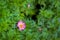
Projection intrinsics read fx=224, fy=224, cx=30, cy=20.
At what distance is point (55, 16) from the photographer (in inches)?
110

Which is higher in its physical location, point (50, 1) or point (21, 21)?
point (50, 1)

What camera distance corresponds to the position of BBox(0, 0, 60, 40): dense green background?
262cm

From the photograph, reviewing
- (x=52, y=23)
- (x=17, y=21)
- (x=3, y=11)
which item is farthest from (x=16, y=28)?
(x=52, y=23)

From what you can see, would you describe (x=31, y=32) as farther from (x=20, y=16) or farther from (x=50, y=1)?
(x=50, y=1)

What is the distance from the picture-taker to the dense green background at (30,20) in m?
2.62

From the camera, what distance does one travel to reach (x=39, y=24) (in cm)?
275

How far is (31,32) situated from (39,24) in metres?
0.16

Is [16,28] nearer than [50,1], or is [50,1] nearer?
[16,28]

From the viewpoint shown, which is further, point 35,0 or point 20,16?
point 35,0

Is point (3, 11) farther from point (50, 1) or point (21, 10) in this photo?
point (50, 1)

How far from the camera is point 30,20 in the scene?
9.09ft

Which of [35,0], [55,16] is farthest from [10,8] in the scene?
[55,16]

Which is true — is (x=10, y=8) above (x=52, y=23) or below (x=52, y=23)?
above

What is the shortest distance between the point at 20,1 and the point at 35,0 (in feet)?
0.76
